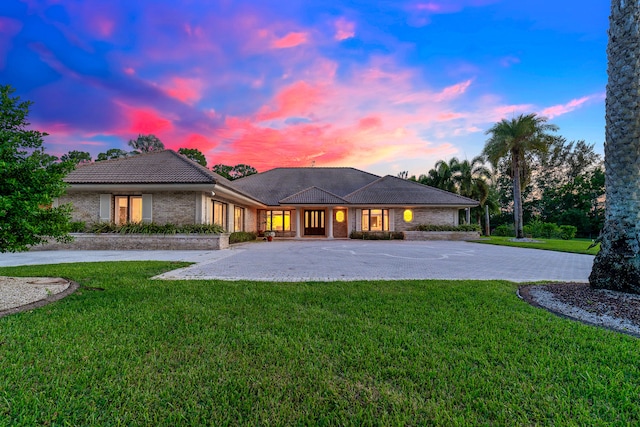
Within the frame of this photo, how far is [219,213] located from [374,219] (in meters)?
12.1

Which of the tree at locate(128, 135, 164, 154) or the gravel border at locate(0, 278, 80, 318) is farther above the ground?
the tree at locate(128, 135, 164, 154)

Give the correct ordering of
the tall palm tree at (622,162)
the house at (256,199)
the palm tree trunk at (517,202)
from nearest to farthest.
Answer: the tall palm tree at (622,162) → the house at (256,199) → the palm tree trunk at (517,202)

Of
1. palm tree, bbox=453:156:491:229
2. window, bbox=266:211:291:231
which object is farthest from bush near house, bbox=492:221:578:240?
window, bbox=266:211:291:231

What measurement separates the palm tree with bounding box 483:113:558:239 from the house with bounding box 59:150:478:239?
3580mm

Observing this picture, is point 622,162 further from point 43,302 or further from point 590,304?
point 43,302

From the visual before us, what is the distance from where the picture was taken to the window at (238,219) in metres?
19.3

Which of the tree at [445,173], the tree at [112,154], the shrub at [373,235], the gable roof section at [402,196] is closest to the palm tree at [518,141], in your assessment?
the gable roof section at [402,196]

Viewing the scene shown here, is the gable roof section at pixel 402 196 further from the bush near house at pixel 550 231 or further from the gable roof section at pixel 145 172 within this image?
the gable roof section at pixel 145 172

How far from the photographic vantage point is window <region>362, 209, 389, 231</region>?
2208 cm

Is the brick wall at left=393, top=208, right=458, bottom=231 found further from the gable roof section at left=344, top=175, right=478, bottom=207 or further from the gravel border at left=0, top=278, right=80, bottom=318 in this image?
the gravel border at left=0, top=278, right=80, bottom=318

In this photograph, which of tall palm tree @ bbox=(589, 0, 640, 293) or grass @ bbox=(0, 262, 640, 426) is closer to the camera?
grass @ bbox=(0, 262, 640, 426)

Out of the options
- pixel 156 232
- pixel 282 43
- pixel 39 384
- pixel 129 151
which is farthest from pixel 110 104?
pixel 129 151

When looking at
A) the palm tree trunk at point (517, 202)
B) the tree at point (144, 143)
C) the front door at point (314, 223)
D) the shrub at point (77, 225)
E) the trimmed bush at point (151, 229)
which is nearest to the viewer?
the shrub at point (77, 225)

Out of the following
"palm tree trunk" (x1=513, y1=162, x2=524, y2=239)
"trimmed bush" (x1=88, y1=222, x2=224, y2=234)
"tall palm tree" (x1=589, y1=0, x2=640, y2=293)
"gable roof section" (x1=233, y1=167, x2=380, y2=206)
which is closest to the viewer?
"tall palm tree" (x1=589, y1=0, x2=640, y2=293)
